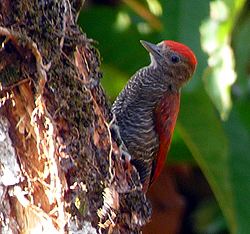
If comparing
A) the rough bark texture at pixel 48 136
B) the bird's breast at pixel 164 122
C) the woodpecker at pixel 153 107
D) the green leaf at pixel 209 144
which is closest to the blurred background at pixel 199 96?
the green leaf at pixel 209 144

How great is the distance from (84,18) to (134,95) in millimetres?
1276

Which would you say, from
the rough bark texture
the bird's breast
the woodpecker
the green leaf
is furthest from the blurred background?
the rough bark texture

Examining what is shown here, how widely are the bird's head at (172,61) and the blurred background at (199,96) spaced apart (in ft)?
0.28

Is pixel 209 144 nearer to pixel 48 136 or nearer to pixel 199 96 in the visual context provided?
pixel 199 96

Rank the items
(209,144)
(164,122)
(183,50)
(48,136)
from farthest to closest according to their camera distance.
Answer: (209,144)
(183,50)
(164,122)
(48,136)

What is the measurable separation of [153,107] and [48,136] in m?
1.51

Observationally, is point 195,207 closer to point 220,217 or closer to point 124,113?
point 220,217

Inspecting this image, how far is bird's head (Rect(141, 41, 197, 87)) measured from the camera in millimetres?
3695

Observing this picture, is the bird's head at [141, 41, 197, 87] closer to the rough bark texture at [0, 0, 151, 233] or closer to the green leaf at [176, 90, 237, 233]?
the green leaf at [176, 90, 237, 233]

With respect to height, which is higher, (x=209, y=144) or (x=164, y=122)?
(x=164, y=122)

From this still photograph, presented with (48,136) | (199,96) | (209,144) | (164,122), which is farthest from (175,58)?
(48,136)

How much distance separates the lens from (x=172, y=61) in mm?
3727

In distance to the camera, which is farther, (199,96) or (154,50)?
(199,96)

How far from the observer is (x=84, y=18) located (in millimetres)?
4504
